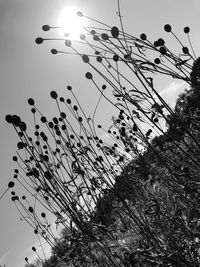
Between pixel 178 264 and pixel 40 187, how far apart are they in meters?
1.53

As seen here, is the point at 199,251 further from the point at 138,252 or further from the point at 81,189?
the point at 81,189

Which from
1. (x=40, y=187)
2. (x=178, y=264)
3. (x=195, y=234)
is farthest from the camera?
(x=40, y=187)

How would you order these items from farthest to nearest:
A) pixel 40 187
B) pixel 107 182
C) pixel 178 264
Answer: pixel 107 182 < pixel 40 187 < pixel 178 264

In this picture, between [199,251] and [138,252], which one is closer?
[138,252]

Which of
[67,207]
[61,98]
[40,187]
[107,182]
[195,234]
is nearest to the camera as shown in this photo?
[195,234]

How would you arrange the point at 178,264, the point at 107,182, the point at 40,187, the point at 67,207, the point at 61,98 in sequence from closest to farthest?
1. the point at 178,264
2. the point at 67,207
3. the point at 40,187
4. the point at 107,182
5. the point at 61,98

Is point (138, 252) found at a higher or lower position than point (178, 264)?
higher

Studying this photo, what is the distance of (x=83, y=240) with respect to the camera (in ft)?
9.56

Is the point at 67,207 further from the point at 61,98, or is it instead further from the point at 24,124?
the point at 61,98

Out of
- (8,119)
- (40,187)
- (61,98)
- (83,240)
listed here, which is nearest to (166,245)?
(83,240)

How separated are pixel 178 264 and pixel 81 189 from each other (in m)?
1.33

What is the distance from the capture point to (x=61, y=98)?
13.1 ft

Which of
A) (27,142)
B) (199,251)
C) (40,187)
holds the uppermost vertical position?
(27,142)

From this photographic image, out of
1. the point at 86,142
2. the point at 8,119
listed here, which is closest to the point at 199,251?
the point at 86,142
